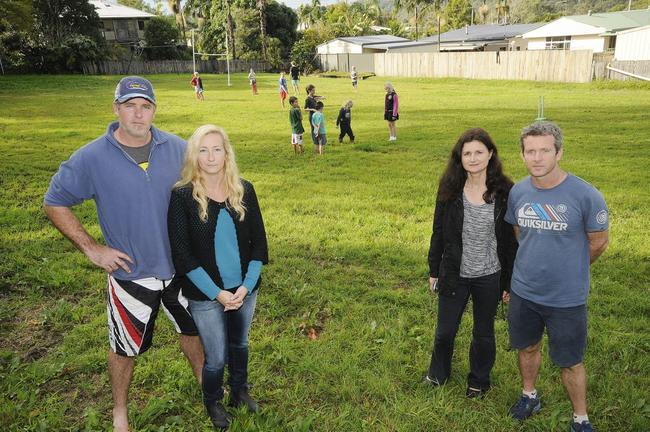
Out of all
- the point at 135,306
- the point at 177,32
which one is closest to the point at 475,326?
the point at 135,306

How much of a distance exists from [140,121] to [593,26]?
48136mm

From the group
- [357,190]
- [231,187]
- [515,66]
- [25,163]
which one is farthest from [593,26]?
[231,187]

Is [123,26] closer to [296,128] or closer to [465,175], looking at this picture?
[296,128]

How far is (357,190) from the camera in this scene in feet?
29.7

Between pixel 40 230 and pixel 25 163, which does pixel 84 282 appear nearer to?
pixel 40 230

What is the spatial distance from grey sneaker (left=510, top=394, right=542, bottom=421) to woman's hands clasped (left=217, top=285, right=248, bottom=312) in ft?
6.78

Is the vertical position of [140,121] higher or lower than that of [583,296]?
higher

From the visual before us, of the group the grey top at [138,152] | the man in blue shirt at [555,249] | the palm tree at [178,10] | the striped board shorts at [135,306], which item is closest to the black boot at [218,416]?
the striped board shorts at [135,306]

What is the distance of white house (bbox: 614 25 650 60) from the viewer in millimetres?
31219

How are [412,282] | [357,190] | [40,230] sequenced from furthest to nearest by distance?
[357,190], [40,230], [412,282]

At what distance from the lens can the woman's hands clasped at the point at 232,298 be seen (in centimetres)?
291

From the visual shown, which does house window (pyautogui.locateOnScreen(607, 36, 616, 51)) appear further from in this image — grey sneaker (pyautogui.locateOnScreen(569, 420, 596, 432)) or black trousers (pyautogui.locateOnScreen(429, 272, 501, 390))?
grey sneaker (pyautogui.locateOnScreen(569, 420, 596, 432))

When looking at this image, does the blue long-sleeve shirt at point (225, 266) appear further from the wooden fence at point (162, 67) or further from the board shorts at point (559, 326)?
the wooden fence at point (162, 67)

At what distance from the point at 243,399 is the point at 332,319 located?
151 centimetres
